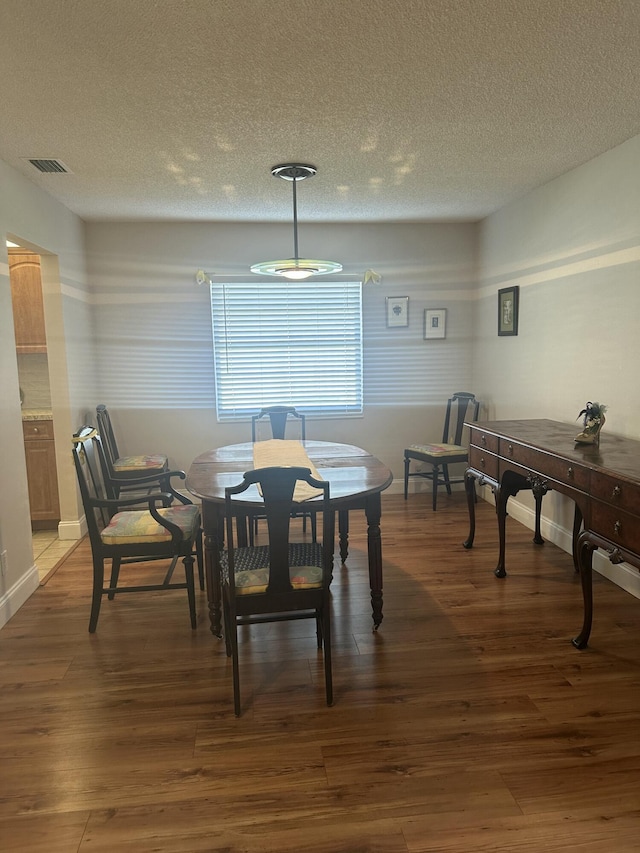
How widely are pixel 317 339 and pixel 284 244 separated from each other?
873mm

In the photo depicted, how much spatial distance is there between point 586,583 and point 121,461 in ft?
11.5

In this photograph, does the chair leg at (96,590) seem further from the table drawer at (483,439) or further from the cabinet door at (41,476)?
Answer: the table drawer at (483,439)

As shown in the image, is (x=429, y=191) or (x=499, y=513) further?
(x=429, y=191)

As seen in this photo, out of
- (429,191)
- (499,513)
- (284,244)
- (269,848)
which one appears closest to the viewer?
(269,848)

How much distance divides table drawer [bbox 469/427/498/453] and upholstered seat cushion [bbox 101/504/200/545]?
1765 millimetres

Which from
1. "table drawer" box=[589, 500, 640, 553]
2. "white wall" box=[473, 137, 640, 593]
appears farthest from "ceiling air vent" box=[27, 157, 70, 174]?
"table drawer" box=[589, 500, 640, 553]

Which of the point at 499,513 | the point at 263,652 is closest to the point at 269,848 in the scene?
the point at 263,652

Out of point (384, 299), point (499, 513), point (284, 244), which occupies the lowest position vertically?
point (499, 513)

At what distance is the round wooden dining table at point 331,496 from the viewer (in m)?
2.56

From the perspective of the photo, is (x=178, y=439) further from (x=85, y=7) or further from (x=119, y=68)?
(x=85, y=7)

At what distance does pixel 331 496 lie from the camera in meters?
2.50

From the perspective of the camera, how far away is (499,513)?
3.37 meters

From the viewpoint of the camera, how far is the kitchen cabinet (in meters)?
4.39

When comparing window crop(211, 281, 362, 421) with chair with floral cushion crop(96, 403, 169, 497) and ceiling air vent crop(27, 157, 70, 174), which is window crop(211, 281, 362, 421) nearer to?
chair with floral cushion crop(96, 403, 169, 497)
